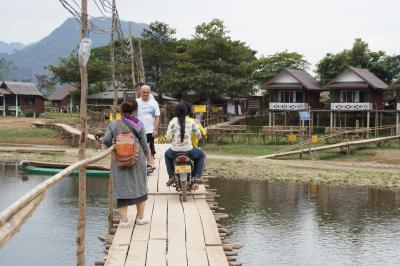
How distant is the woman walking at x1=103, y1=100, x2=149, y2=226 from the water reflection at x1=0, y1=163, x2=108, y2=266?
423 centimetres

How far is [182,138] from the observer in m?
10.3

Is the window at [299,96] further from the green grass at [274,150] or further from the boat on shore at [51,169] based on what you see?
the boat on shore at [51,169]

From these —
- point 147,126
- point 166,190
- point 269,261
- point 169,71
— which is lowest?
point 269,261

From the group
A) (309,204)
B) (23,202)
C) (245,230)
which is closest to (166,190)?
(245,230)

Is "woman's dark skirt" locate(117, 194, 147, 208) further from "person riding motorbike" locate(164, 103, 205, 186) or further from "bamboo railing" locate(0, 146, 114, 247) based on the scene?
"bamboo railing" locate(0, 146, 114, 247)

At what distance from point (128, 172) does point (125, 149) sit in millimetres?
363

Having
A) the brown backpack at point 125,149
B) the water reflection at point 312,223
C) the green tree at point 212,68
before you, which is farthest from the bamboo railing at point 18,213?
the green tree at point 212,68

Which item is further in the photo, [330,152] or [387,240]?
[330,152]

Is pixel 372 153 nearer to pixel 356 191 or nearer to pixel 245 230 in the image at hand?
pixel 356 191

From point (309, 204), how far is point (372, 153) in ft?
45.6

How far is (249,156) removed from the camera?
108 feet

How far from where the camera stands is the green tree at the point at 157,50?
44031mm

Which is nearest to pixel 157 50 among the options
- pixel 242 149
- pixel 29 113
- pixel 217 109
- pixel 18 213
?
pixel 217 109

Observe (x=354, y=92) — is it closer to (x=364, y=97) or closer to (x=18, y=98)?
(x=364, y=97)
